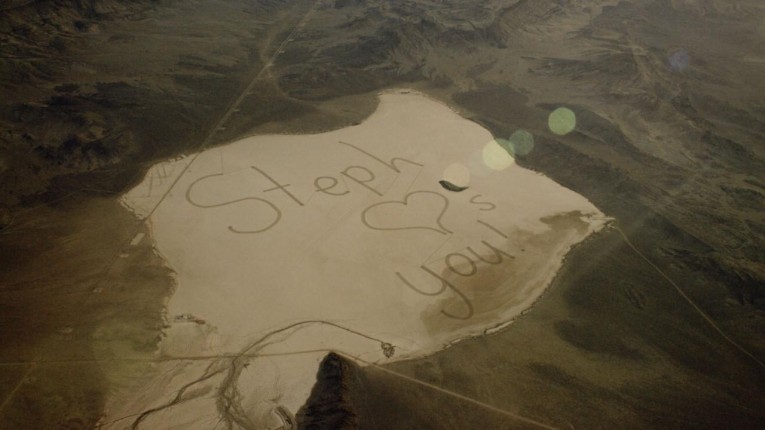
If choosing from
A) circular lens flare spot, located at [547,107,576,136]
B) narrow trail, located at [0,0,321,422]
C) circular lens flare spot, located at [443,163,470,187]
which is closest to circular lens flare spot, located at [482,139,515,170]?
circular lens flare spot, located at [443,163,470,187]

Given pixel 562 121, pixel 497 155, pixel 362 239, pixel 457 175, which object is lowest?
pixel 362 239

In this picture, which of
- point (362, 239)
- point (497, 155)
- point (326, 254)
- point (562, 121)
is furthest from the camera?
point (562, 121)

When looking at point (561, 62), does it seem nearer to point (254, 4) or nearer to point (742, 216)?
point (742, 216)

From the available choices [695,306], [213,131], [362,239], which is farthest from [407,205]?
[213,131]

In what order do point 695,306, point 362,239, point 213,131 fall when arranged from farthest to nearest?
point 213,131, point 362,239, point 695,306

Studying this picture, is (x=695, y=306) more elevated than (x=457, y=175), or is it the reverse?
(x=695, y=306)

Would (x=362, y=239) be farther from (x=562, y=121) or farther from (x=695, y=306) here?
(x=562, y=121)

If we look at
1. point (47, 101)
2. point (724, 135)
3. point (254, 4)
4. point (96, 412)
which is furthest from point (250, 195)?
point (254, 4)

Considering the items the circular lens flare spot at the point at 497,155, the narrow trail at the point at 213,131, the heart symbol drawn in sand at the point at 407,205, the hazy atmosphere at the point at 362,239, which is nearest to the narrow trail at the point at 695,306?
the hazy atmosphere at the point at 362,239
